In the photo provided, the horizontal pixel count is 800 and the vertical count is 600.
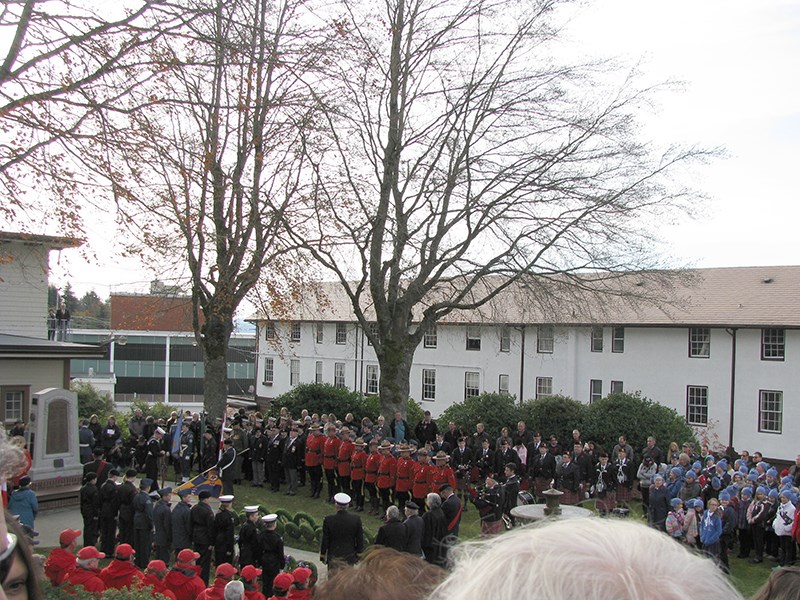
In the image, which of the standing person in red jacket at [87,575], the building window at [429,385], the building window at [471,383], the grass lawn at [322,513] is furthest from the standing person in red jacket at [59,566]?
the building window at [429,385]

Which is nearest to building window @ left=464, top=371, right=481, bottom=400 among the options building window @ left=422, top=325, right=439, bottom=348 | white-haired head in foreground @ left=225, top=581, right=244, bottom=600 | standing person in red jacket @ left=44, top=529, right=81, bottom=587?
building window @ left=422, top=325, right=439, bottom=348

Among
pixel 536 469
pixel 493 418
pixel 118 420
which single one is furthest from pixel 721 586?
pixel 118 420

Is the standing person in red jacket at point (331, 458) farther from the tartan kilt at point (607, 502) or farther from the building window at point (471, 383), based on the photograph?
the building window at point (471, 383)

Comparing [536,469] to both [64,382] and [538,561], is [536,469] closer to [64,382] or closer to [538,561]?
[64,382]

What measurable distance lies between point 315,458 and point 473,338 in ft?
71.4

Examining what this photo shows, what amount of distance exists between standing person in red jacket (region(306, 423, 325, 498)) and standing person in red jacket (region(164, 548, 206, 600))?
10.8 meters

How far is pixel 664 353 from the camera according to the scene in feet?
108

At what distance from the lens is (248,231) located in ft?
77.4

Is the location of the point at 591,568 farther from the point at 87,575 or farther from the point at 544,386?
the point at 544,386

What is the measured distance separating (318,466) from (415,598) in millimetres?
18398

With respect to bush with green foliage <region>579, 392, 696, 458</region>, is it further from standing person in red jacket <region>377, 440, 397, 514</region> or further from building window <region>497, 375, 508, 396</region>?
building window <region>497, 375, 508, 396</region>

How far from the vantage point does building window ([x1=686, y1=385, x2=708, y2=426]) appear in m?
31.4

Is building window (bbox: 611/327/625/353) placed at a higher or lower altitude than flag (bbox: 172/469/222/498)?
higher

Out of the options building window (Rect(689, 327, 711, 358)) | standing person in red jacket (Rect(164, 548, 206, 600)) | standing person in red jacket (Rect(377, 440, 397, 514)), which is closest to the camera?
standing person in red jacket (Rect(164, 548, 206, 600))
